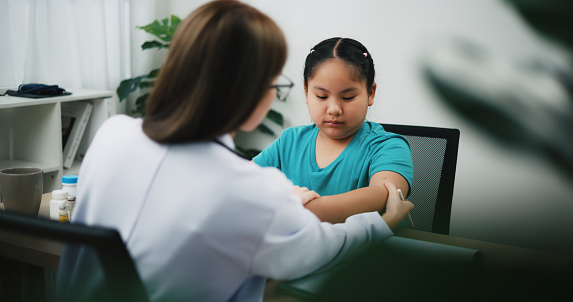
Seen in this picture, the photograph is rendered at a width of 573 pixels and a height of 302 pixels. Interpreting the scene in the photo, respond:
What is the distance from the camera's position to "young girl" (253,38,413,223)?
1.40 m

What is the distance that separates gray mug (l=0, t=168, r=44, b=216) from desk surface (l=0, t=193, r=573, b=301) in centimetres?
10

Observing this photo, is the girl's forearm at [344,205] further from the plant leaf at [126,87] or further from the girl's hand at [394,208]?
the plant leaf at [126,87]

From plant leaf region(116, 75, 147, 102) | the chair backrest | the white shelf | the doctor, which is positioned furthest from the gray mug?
plant leaf region(116, 75, 147, 102)

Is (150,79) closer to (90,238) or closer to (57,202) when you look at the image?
(57,202)

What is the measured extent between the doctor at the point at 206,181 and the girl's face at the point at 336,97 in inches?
27.0

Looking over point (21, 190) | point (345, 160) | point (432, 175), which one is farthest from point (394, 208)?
point (21, 190)

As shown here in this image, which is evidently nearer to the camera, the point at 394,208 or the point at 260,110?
the point at 260,110

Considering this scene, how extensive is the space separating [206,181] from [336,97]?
0.82 meters

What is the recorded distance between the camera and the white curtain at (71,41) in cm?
261

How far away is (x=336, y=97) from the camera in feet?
4.60

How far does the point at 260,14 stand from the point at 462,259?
60 centimetres

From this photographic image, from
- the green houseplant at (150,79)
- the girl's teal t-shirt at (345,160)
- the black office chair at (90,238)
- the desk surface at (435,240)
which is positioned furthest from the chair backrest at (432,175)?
the green houseplant at (150,79)

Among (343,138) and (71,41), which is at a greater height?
(71,41)

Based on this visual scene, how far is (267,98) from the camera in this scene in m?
0.76
